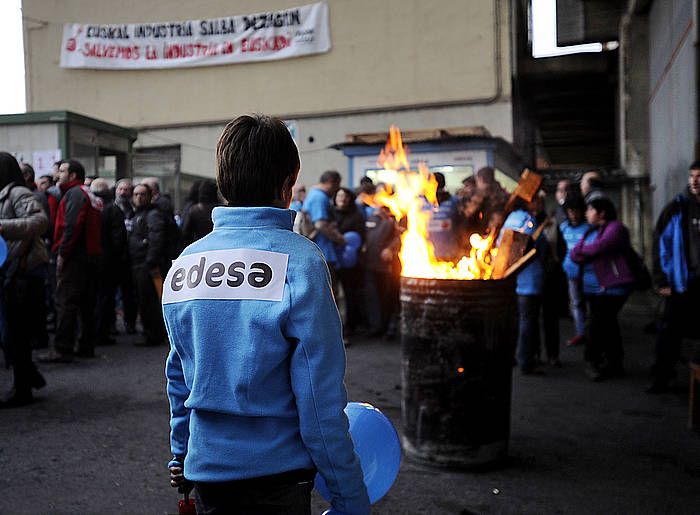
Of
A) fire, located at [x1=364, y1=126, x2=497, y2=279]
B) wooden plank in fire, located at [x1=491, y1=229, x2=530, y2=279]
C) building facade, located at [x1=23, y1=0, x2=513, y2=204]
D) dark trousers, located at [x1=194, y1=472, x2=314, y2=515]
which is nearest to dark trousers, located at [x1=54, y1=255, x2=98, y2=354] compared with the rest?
fire, located at [x1=364, y1=126, x2=497, y2=279]

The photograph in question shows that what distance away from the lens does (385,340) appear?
9656 mm

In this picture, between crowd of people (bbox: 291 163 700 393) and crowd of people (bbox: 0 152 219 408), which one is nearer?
crowd of people (bbox: 0 152 219 408)

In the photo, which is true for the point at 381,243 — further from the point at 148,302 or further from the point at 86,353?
the point at 86,353

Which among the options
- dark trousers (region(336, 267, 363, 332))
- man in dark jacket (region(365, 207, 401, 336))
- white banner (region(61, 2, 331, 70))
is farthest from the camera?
white banner (region(61, 2, 331, 70))

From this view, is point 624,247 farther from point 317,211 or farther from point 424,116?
point 424,116

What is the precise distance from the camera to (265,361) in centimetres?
182

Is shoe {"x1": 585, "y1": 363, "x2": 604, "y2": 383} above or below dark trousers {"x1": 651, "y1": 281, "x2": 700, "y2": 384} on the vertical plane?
below

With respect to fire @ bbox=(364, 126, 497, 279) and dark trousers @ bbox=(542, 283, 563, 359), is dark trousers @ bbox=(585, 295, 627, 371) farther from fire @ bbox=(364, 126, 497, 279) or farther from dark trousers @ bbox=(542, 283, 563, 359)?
fire @ bbox=(364, 126, 497, 279)

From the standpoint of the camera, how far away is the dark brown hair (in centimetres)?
192

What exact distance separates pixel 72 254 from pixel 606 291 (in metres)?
5.84

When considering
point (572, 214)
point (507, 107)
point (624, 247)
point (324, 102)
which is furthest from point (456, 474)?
point (324, 102)

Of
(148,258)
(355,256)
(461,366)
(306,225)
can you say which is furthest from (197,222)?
(461,366)

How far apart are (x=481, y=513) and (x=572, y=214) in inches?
210

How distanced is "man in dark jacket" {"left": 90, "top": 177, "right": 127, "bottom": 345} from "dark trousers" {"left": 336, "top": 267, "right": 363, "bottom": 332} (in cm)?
309
